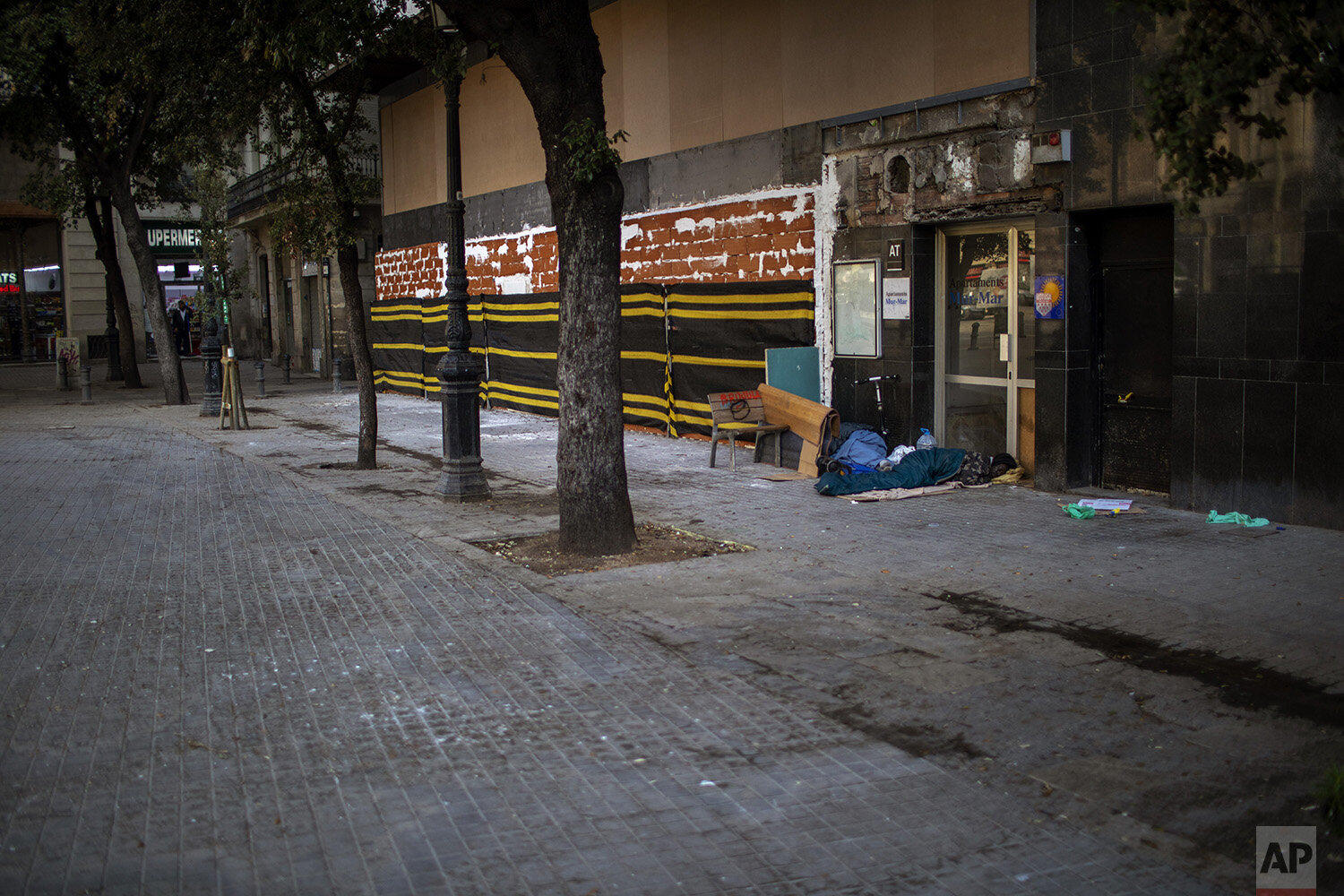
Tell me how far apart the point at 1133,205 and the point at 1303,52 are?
19.9 ft

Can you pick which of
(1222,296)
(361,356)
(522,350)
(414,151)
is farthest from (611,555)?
(414,151)

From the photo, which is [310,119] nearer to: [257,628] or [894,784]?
[257,628]

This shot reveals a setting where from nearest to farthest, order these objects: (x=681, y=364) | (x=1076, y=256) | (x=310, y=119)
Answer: (x=1076, y=256) < (x=310, y=119) < (x=681, y=364)

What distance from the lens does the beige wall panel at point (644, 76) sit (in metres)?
16.8

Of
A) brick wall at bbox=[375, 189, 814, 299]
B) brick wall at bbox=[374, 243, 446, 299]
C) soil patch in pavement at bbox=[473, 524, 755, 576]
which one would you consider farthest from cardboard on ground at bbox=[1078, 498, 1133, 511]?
brick wall at bbox=[374, 243, 446, 299]

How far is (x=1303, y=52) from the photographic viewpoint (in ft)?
14.4

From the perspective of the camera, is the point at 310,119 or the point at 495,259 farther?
the point at 495,259

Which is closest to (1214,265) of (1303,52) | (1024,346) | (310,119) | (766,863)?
(1024,346)

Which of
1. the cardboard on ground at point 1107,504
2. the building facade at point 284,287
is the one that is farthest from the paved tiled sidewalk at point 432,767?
the building facade at point 284,287

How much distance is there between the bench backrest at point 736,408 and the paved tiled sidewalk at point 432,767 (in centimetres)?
574

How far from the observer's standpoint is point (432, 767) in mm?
4934

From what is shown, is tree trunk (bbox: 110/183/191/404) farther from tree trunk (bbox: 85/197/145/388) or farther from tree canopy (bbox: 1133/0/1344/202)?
tree canopy (bbox: 1133/0/1344/202)

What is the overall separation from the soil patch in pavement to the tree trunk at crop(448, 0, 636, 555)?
6.0 inches

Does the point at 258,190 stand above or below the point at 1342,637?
above
